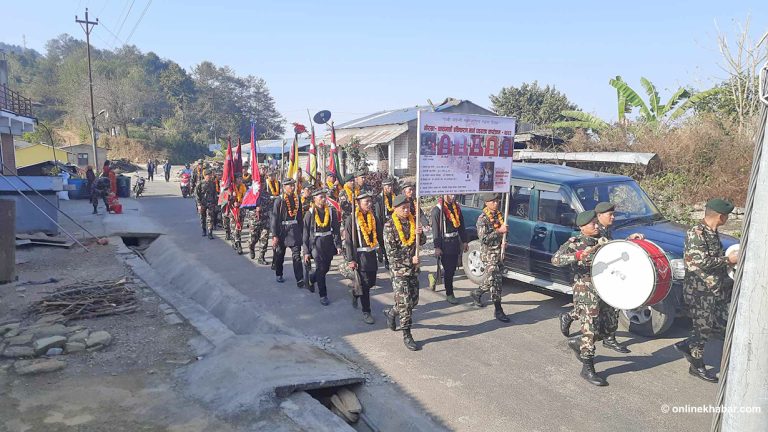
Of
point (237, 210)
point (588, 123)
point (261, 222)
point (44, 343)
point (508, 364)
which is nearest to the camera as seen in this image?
point (508, 364)

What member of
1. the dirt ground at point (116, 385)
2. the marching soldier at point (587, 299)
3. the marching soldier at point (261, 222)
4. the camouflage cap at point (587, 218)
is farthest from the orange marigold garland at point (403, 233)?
the marching soldier at point (261, 222)

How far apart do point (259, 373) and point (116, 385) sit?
4.68 feet

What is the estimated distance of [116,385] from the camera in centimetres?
494

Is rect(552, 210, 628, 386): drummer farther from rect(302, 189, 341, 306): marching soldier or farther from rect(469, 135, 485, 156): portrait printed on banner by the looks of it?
rect(302, 189, 341, 306): marching soldier

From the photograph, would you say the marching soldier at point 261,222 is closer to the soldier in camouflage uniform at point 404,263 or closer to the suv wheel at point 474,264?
the suv wheel at point 474,264

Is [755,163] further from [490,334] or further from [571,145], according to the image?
[571,145]

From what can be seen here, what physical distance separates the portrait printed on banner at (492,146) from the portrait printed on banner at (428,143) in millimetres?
987

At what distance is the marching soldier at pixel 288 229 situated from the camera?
876 centimetres

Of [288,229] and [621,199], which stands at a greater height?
[621,199]

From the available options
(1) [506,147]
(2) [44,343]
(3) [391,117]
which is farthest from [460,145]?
(3) [391,117]

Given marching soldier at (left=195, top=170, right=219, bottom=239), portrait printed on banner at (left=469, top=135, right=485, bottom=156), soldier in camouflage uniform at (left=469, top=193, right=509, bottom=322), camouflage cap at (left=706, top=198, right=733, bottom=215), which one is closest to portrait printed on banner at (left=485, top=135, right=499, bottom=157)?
portrait printed on banner at (left=469, top=135, right=485, bottom=156)

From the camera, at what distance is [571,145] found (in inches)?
670

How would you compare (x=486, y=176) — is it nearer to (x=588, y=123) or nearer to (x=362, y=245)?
(x=362, y=245)

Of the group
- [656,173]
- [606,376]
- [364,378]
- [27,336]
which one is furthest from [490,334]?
[656,173]
